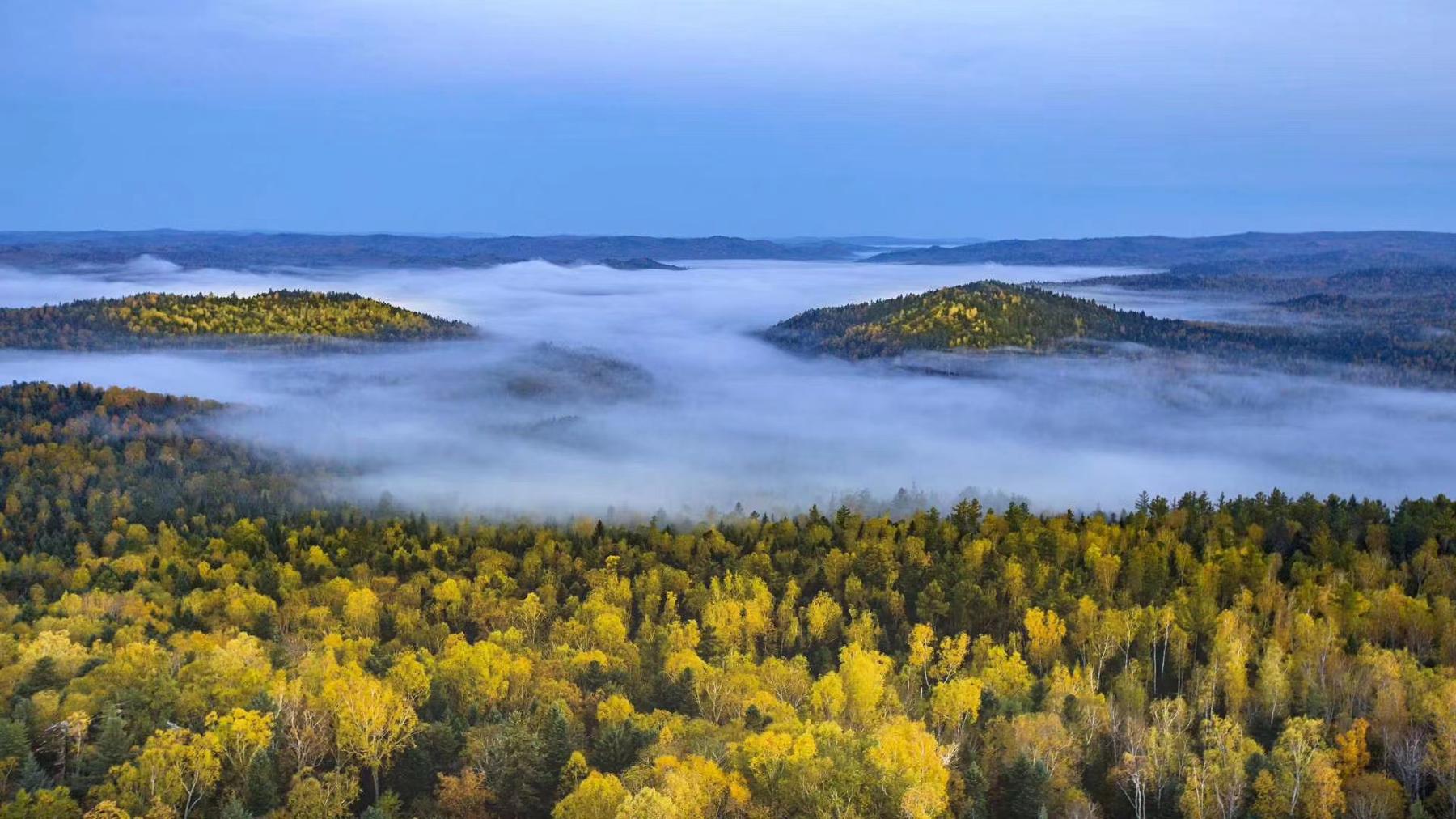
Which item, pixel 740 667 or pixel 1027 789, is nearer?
pixel 1027 789

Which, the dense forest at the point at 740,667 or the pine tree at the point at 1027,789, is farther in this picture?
the pine tree at the point at 1027,789

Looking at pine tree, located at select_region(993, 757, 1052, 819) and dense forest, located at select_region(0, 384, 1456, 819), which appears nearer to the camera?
dense forest, located at select_region(0, 384, 1456, 819)

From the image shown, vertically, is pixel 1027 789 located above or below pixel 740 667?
above

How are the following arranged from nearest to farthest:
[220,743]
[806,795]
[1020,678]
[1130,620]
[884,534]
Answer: [806,795], [220,743], [1020,678], [1130,620], [884,534]

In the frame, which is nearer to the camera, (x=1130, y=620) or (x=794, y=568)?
(x=1130, y=620)

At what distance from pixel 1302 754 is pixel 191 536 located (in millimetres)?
146508

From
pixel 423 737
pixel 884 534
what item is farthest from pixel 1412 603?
pixel 423 737

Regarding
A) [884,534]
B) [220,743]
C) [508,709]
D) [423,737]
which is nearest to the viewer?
[220,743]

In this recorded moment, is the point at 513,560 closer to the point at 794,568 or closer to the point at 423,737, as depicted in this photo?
the point at 794,568

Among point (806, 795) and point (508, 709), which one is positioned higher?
point (806, 795)

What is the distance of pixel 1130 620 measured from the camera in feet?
344

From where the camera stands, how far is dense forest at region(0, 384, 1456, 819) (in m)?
65.2

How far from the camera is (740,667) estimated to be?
91.2m

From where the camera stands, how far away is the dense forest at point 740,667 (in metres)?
65.2
